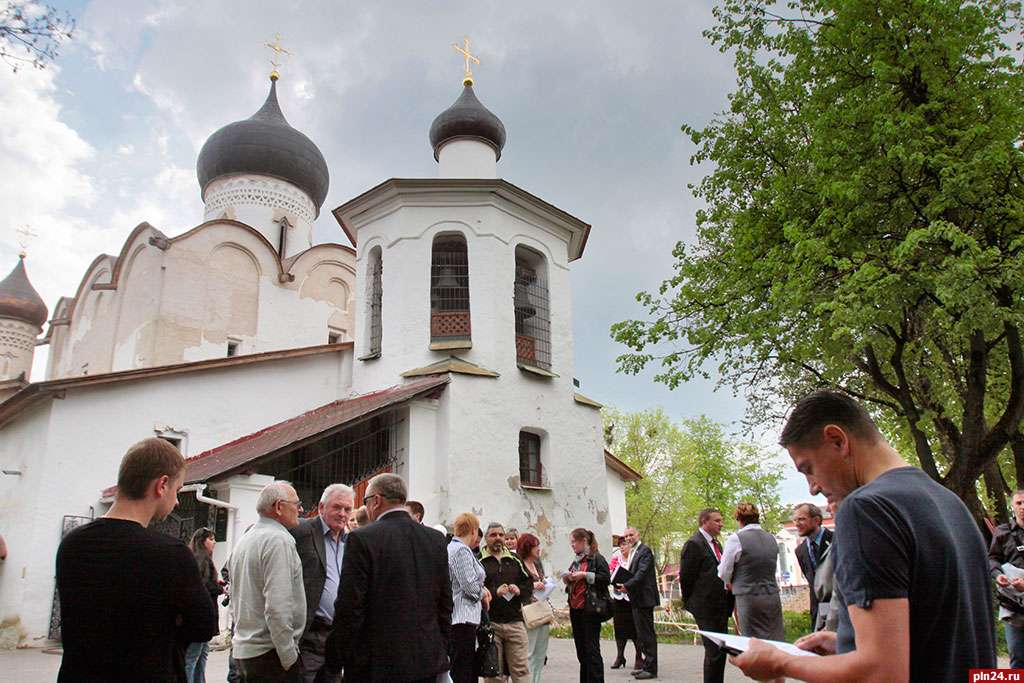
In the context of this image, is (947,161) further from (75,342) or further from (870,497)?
(75,342)

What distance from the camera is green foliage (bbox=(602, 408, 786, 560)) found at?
4047 centimetres

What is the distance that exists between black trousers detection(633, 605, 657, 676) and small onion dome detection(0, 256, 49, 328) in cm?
3259

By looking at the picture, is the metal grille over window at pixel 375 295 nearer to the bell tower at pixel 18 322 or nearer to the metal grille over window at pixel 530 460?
the metal grille over window at pixel 530 460

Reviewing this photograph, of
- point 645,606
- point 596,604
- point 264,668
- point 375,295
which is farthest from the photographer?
point 375,295

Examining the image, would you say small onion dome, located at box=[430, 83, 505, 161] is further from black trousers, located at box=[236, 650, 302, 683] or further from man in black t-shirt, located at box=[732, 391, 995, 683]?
man in black t-shirt, located at box=[732, 391, 995, 683]

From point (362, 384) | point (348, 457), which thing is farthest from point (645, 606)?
point (362, 384)

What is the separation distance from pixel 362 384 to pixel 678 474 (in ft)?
92.1

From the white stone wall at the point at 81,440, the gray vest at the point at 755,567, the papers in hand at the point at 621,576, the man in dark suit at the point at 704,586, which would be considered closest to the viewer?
the gray vest at the point at 755,567

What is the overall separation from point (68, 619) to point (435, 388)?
12491 mm

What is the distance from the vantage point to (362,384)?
17516mm

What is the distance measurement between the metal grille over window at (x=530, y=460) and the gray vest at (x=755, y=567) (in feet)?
32.4

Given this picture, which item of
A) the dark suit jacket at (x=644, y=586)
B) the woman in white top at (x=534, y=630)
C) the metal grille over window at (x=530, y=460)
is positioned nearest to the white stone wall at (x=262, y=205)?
the metal grille over window at (x=530, y=460)

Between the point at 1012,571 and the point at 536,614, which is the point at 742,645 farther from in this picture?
the point at 536,614

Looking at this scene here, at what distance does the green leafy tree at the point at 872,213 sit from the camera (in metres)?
11.7
